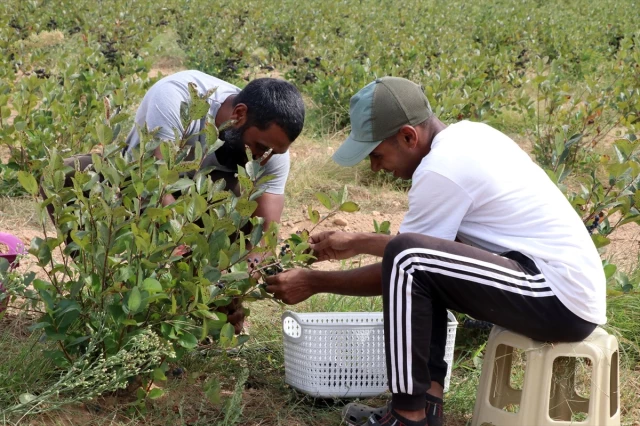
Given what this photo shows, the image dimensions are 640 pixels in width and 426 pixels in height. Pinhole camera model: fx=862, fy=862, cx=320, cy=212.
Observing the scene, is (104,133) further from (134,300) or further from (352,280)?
(352,280)

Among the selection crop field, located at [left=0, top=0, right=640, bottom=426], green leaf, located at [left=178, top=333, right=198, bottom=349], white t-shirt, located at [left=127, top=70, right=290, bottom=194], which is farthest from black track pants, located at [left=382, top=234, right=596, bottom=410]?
white t-shirt, located at [left=127, top=70, right=290, bottom=194]

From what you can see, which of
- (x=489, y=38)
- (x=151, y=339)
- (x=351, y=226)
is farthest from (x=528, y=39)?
(x=151, y=339)

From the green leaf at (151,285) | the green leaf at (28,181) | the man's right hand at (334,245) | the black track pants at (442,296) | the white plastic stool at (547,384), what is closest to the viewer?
the green leaf at (28,181)

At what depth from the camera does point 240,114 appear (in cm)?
Answer: 332

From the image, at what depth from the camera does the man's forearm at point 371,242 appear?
284 centimetres

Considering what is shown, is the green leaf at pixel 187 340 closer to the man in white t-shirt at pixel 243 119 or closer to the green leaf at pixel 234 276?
the green leaf at pixel 234 276

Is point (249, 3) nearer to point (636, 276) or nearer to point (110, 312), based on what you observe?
point (636, 276)

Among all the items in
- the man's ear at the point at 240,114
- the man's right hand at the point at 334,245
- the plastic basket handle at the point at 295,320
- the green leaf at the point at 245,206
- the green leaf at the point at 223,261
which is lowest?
the plastic basket handle at the point at 295,320

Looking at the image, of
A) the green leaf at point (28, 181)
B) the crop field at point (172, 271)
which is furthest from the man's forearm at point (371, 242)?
the green leaf at point (28, 181)

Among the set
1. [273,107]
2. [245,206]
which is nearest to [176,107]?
[273,107]

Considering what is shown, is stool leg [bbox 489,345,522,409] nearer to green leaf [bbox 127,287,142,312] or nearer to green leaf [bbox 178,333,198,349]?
green leaf [bbox 178,333,198,349]

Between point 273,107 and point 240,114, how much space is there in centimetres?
15

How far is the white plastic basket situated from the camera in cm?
292

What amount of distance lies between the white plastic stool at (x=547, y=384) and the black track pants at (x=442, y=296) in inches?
3.0
